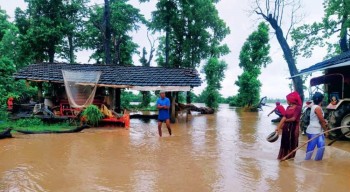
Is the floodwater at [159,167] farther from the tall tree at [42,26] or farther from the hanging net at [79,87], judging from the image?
the tall tree at [42,26]

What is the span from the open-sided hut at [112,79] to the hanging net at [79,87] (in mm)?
367

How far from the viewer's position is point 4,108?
14.4 meters

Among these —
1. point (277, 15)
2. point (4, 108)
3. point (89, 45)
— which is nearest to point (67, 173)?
point (4, 108)

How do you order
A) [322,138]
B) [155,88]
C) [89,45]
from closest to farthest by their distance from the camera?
[322,138]
[155,88]
[89,45]

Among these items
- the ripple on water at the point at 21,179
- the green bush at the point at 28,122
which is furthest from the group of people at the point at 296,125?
the green bush at the point at 28,122

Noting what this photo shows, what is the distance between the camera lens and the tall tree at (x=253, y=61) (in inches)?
1323

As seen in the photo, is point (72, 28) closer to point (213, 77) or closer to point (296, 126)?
point (213, 77)

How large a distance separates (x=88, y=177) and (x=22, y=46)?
2352 centimetres

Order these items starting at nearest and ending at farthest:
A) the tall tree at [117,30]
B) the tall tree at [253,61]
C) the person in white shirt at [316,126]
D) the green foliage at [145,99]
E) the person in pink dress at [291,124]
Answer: the person in white shirt at [316,126] < the person in pink dress at [291,124] < the tall tree at [117,30] < the green foliage at [145,99] < the tall tree at [253,61]

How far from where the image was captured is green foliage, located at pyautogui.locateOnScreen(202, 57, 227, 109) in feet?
102

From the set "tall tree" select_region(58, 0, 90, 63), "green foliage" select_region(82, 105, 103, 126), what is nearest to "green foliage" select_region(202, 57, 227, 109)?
"tall tree" select_region(58, 0, 90, 63)

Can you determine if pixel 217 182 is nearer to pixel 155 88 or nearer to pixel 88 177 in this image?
pixel 88 177

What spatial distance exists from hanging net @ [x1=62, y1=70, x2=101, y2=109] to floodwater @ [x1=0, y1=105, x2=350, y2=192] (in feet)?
12.8

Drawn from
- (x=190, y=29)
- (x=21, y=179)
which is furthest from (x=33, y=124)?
(x=190, y=29)
